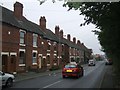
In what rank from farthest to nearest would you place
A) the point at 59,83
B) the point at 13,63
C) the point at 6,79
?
the point at 13,63
the point at 59,83
the point at 6,79

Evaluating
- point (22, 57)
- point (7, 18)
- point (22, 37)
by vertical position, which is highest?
point (7, 18)

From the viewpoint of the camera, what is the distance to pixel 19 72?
33062mm

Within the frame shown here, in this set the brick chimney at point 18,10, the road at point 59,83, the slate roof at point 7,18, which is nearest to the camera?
the road at point 59,83

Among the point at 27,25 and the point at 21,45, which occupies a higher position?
the point at 27,25

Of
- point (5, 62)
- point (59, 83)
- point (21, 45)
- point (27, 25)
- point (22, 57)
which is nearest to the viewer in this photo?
point (59, 83)

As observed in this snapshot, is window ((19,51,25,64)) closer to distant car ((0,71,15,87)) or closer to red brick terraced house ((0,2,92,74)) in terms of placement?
red brick terraced house ((0,2,92,74))

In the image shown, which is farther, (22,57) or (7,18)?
(22,57)

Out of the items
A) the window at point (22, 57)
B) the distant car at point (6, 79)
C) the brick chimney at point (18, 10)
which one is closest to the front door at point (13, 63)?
the window at point (22, 57)

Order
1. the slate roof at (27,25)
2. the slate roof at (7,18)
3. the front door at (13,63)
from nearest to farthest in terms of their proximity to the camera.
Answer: the slate roof at (7,18) < the front door at (13,63) < the slate roof at (27,25)

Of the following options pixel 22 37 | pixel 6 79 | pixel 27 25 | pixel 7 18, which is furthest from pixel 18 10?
pixel 6 79

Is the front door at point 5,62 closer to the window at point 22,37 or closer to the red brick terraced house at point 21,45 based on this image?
the red brick terraced house at point 21,45

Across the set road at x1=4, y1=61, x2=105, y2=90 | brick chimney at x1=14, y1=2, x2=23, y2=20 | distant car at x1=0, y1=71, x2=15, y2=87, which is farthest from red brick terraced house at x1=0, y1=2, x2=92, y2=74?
distant car at x1=0, y1=71, x2=15, y2=87

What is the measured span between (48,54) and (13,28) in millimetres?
16496

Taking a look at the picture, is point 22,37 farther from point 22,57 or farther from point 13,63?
point 13,63
